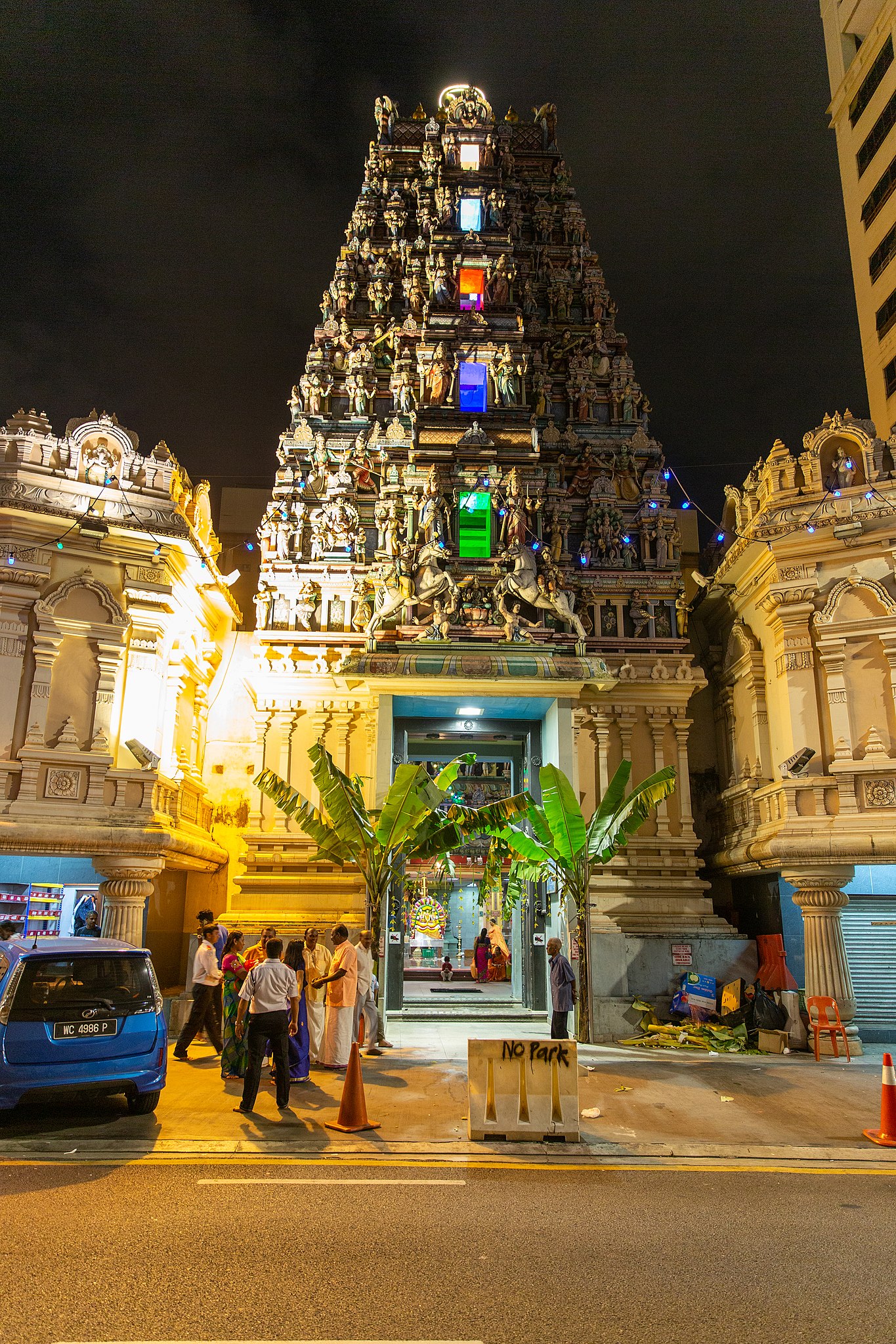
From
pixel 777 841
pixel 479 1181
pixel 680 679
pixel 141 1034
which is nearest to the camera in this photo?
pixel 479 1181

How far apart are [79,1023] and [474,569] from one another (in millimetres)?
14888

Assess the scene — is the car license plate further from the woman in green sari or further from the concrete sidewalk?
the woman in green sari

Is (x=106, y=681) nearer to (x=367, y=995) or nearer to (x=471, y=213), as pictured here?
(x=367, y=995)

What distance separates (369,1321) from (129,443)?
1761 centimetres

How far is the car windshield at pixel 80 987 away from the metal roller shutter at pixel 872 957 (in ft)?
43.3

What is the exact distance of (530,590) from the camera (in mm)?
21844

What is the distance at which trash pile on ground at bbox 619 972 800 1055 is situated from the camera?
16.1m

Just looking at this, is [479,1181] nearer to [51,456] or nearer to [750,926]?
[750,926]

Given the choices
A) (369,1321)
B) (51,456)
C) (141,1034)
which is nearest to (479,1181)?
(369,1321)

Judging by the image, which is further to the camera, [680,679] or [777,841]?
[680,679]

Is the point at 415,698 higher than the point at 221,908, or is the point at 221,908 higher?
the point at 415,698

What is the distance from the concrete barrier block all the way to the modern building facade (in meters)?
35.9

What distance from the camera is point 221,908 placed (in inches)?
903

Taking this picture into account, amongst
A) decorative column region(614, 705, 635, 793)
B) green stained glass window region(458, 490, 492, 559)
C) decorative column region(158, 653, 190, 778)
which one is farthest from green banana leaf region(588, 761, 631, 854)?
decorative column region(158, 653, 190, 778)
